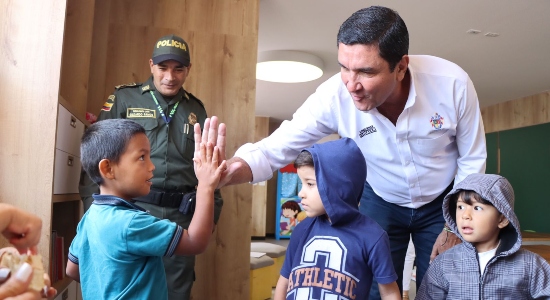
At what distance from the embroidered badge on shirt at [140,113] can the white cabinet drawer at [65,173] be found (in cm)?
34

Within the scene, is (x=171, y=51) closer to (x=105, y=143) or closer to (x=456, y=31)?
(x=105, y=143)

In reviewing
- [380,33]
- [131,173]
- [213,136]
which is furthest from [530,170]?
[131,173]

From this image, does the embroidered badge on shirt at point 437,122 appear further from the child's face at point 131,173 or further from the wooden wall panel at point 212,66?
the wooden wall panel at point 212,66

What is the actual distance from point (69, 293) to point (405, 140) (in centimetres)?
181

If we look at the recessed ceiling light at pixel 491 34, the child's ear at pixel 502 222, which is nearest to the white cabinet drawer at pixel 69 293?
the child's ear at pixel 502 222

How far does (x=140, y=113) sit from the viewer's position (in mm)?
2340

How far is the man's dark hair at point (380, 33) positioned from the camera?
1.42 m

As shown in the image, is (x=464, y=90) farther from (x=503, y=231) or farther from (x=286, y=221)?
(x=286, y=221)

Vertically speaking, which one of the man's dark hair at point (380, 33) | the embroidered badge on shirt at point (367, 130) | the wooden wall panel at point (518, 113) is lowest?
the embroidered badge on shirt at point (367, 130)

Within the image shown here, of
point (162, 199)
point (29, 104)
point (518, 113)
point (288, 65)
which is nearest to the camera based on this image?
point (29, 104)

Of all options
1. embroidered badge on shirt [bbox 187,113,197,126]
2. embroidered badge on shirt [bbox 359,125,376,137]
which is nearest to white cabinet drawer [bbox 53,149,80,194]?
embroidered badge on shirt [bbox 187,113,197,126]

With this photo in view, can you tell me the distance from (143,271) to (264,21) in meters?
3.48

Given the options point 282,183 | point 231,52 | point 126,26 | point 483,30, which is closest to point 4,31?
point 126,26

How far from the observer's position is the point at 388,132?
163 centimetres
